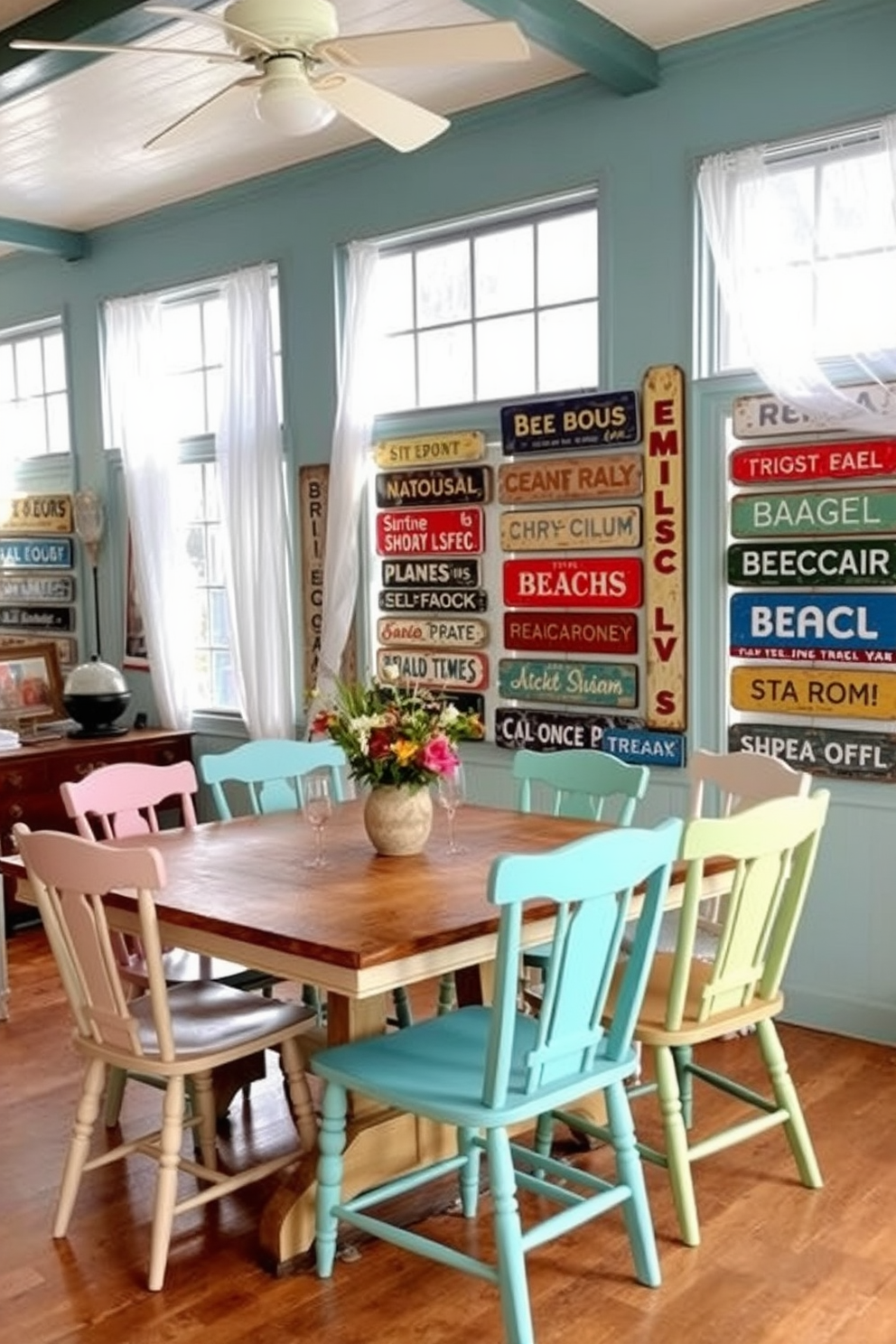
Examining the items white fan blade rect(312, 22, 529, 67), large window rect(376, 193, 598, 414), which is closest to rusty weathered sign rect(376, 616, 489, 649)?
large window rect(376, 193, 598, 414)

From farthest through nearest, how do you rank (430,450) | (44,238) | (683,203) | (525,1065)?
(44,238) < (430,450) < (683,203) < (525,1065)

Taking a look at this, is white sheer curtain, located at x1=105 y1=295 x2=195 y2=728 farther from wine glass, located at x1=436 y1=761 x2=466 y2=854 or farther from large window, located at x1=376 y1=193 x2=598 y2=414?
wine glass, located at x1=436 y1=761 x2=466 y2=854

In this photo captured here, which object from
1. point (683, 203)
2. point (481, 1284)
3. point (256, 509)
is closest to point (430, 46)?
point (683, 203)

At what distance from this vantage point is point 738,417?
3.83 meters

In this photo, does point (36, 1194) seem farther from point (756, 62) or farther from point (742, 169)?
point (756, 62)

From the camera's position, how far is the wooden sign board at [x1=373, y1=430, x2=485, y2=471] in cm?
452

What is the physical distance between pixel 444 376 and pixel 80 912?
9.37 ft

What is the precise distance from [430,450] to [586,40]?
4.93ft

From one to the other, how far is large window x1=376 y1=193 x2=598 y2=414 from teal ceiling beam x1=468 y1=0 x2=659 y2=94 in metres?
0.43

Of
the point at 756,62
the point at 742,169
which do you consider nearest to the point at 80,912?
the point at 742,169

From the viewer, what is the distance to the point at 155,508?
5.64 m

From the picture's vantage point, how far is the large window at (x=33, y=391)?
→ 20.7 feet

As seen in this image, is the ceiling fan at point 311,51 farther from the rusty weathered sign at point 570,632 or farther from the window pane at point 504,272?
the rusty weathered sign at point 570,632

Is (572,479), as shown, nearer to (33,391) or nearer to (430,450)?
(430,450)
